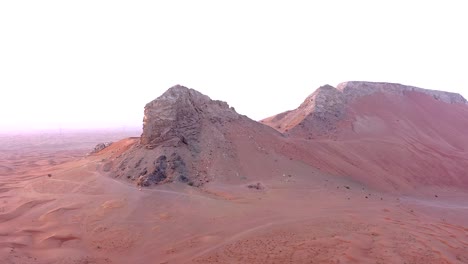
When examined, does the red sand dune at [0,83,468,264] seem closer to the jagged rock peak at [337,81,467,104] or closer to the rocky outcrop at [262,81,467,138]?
the rocky outcrop at [262,81,467,138]

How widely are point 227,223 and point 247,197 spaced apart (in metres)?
2.16

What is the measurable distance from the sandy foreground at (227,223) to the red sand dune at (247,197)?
0.13 feet

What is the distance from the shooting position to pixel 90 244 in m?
8.40

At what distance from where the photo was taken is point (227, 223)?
30.2 ft

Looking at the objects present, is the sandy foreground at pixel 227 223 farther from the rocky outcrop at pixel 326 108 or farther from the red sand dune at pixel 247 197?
the rocky outcrop at pixel 326 108

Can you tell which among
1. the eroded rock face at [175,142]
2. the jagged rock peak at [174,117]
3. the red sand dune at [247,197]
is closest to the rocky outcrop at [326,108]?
the red sand dune at [247,197]

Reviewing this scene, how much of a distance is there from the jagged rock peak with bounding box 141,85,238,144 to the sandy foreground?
2495 millimetres

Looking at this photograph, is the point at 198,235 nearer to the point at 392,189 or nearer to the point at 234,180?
the point at 234,180

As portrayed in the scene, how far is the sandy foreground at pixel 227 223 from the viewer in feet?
24.8

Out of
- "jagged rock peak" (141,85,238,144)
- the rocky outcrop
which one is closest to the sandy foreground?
"jagged rock peak" (141,85,238,144)

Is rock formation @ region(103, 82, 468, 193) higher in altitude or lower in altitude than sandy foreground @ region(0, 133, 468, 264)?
higher

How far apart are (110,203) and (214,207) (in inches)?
129

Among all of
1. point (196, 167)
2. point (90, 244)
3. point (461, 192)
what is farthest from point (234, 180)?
point (461, 192)

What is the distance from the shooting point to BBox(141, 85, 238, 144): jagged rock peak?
1394 cm
